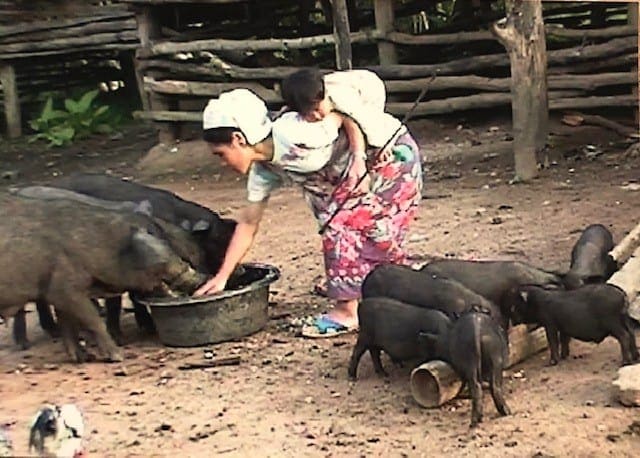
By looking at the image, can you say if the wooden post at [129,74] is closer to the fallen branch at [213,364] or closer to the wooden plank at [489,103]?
the wooden plank at [489,103]

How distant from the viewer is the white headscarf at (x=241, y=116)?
6301 mm

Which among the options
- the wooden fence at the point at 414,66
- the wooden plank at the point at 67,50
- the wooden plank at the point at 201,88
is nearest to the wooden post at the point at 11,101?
the wooden plank at the point at 67,50

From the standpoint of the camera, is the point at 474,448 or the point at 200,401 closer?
the point at 474,448

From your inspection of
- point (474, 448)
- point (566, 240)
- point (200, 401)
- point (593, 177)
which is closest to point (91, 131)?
point (593, 177)

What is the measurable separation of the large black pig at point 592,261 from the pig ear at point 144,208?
2.24 metres

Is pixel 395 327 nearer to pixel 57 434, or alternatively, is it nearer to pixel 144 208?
pixel 144 208

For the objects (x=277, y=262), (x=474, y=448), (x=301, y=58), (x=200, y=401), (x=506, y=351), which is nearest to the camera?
(x=474, y=448)

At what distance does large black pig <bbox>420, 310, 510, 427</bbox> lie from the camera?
5.07 meters

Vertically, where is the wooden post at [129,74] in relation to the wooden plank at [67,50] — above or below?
below

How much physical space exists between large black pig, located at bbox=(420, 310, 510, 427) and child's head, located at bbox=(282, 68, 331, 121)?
60.8 inches

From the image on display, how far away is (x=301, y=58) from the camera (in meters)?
14.6

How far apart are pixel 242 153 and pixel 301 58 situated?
8366 millimetres

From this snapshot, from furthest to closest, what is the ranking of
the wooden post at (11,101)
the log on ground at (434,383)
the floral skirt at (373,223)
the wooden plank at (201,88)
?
the wooden post at (11,101) → the wooden plank at (201,88) → the floral skirt at (373,223) → the log on ground at (434,383)

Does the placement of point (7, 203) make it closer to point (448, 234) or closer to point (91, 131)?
point (448, 234)
